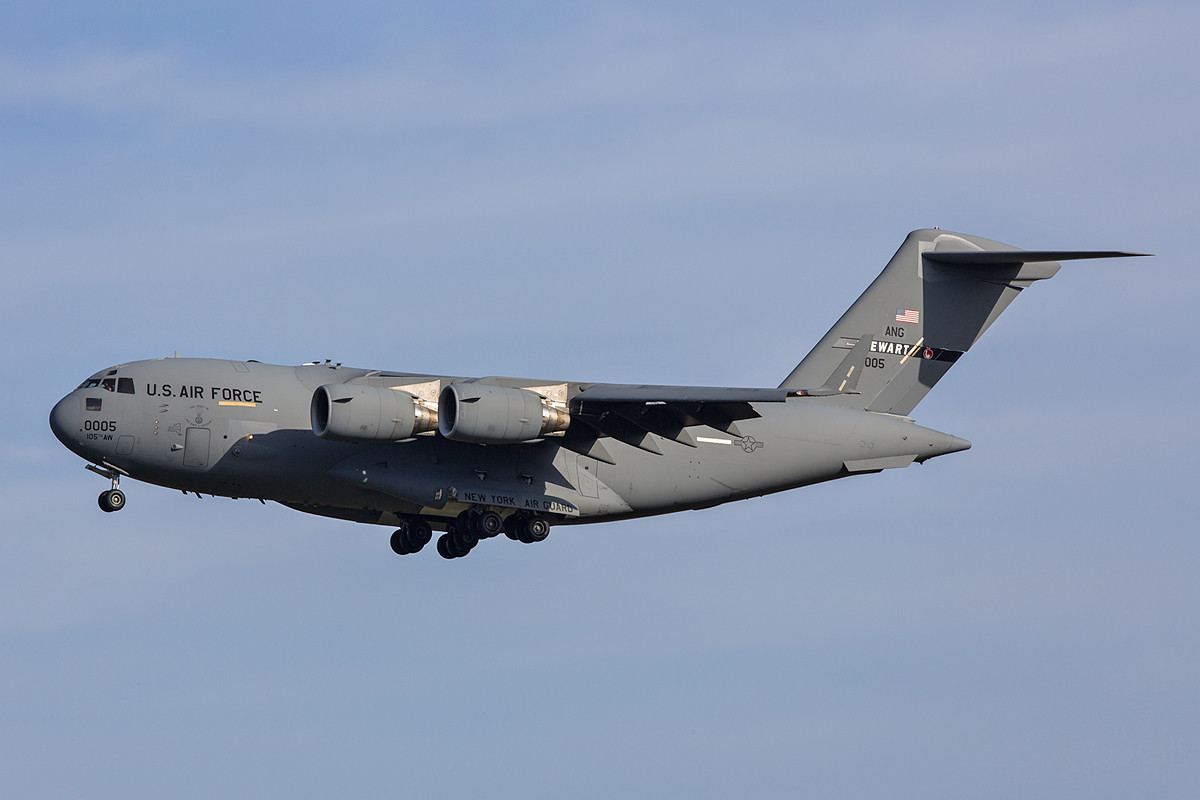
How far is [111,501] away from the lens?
19.8 m

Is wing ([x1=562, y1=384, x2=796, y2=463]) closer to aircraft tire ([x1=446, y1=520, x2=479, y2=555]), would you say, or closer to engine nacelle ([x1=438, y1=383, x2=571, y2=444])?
engine nacelle ([x1=438, y1=383, x2=571, y2=444])

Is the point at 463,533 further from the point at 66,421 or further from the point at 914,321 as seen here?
the point at 914,321

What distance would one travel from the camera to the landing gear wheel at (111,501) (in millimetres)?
19734

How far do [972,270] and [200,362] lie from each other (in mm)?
11146

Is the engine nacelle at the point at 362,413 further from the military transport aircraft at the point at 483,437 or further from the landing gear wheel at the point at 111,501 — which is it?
the landing gear wheel at the point at 111,501

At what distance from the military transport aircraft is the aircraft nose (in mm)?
20

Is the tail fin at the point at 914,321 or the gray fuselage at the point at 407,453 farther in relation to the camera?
the tail fin at the point at 914,321

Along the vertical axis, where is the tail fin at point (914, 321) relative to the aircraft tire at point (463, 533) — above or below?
above

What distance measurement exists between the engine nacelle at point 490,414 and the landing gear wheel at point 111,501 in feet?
13.2

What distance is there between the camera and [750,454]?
21.7 meters

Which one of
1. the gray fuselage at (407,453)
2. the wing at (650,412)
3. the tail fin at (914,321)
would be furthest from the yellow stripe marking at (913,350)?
the wing at (650,412)

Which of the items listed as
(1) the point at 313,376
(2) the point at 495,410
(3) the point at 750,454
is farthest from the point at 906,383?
(1) the point at 313,376

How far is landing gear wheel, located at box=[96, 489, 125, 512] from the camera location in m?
19.7

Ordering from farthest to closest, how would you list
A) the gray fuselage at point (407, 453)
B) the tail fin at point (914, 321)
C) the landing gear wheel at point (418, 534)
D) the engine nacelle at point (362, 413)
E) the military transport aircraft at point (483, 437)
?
1. the tail fin at point (914, 321)
2. the landing gear wheel at point (418, 534)
3. the gray fuselage at point (407, 453)
4. the military transport aircraft at point (483, 437)
5. the engine nacelle at point (362, 413)
